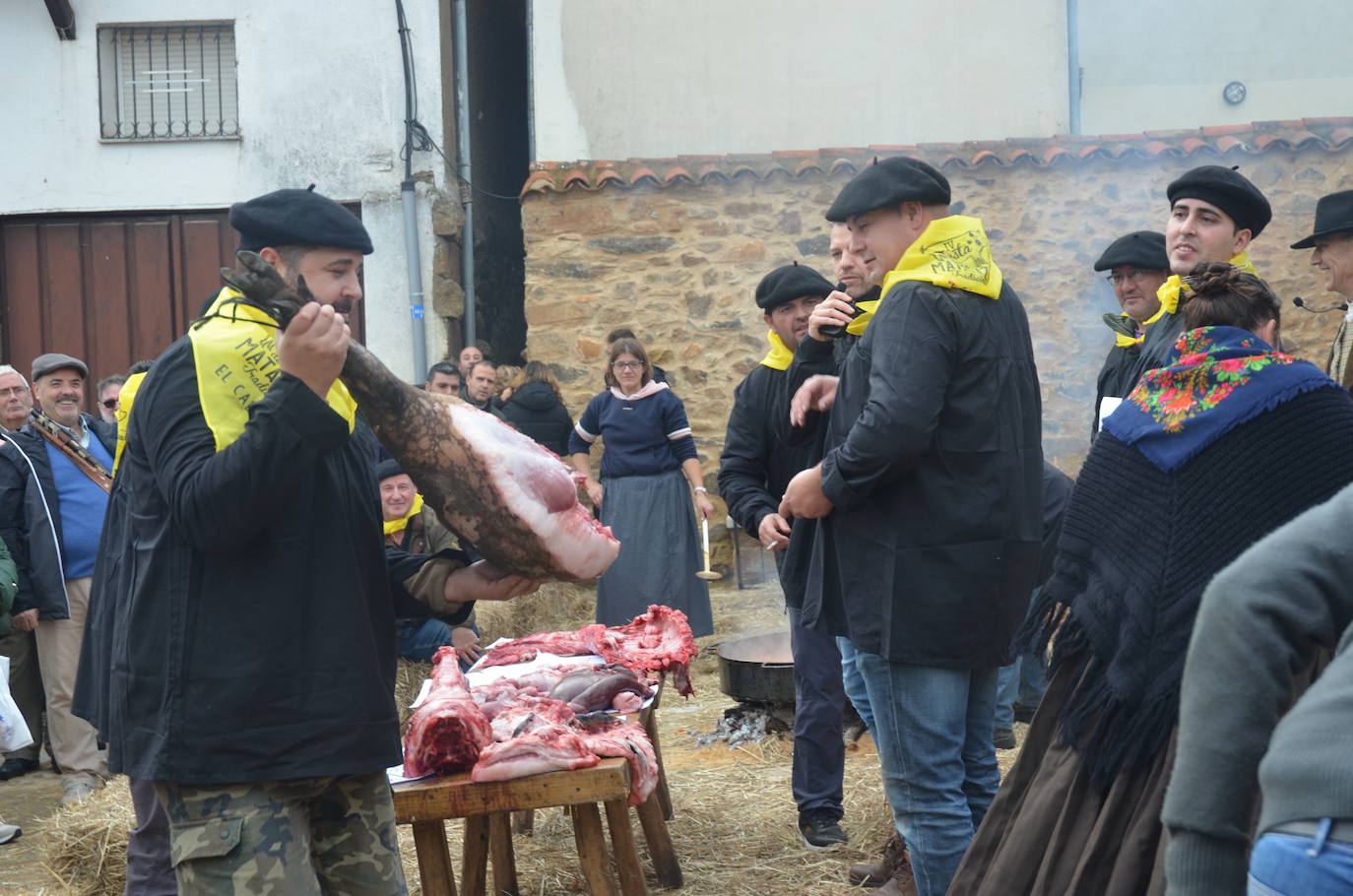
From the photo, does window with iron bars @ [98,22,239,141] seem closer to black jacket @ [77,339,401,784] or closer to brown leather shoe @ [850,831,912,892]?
brown leather shoe @ [850,831,912,892]

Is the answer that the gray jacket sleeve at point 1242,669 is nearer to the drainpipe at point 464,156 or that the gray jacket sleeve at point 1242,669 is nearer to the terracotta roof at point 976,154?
the terracotta roof at point 976,154

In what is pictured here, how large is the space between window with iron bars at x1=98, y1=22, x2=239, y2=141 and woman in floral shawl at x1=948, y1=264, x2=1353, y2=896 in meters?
11.1

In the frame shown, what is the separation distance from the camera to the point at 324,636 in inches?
105

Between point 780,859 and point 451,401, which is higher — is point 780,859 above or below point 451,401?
below

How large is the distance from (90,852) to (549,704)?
2378 mm

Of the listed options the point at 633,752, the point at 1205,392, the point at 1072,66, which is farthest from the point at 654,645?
the point at 1072,66

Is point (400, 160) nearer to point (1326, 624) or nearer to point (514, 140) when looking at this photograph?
point (514, 140)

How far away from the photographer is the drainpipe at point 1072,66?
40.2ft

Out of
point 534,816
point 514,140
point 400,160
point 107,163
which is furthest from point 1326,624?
point 514,140

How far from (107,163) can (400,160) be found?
2.76 meters

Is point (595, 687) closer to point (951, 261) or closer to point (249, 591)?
point (951, 261)

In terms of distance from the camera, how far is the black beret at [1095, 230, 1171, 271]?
5656mm

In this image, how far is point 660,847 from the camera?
5.05 metres

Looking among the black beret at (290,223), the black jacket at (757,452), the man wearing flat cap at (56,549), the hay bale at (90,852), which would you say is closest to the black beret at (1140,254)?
the black jacket at (757,452)
